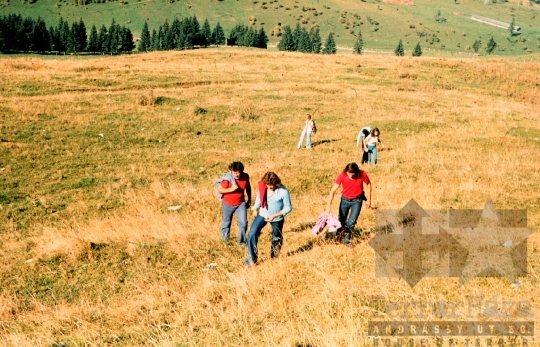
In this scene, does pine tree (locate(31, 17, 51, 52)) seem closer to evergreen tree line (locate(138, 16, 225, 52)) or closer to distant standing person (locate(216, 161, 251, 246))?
evergreen tree line (locate(138, 16, 225, 52))

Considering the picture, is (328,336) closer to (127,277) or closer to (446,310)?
(446,310)

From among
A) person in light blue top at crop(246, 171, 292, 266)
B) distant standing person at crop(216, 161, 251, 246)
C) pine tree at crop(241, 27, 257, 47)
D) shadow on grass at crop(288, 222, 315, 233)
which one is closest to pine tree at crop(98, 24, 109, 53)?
pine tree at crop(241, 27, 257, 47)

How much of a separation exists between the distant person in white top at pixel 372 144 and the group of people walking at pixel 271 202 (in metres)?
8.31

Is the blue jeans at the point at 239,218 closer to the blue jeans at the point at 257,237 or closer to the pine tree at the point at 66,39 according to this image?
the blue jeans at the point at 257,237

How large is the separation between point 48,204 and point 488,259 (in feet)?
44.6

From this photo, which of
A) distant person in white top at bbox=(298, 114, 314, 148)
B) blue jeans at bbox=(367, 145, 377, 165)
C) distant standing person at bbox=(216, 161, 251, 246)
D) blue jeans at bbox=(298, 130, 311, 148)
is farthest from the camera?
blue jeans at bbox=(298, 130, 311, 148)

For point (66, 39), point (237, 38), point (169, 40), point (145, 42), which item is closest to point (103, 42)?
point (66, 39)

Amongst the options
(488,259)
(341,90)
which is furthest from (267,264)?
(341,90)

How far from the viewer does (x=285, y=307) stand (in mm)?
5398

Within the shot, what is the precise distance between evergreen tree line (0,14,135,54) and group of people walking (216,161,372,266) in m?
119

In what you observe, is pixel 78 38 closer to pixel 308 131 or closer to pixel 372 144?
pixel 308 131

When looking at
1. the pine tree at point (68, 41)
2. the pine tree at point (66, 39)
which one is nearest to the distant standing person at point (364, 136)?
the pine tree at point (68, 41)

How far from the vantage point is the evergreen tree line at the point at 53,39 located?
10346 cm

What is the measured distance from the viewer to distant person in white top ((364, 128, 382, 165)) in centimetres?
1642
